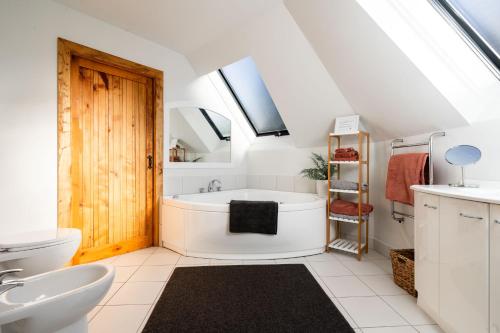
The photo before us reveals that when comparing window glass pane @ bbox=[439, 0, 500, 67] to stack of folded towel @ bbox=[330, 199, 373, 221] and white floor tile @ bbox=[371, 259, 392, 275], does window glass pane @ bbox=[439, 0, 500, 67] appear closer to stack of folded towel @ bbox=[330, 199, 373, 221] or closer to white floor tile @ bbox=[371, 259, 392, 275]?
stack of folded towel @ bbox=[330, 199, 373, 221]

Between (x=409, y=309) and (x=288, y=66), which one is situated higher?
(x=288, y=66)

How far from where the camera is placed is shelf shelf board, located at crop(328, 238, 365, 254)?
252 cm

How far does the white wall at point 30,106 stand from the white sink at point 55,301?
1110mm

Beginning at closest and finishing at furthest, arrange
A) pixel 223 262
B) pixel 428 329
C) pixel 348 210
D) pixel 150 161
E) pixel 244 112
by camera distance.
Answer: pixel 428 329 → pixel 223 262 → pixel 348 210 → pixel 150 161 → pixel 244 112

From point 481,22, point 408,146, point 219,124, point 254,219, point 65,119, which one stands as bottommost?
point 254,219

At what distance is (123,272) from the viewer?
2.17 m

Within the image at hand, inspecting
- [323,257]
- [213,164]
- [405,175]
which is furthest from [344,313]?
[213,164]

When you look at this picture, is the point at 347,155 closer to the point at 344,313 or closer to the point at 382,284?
the point at 382,284

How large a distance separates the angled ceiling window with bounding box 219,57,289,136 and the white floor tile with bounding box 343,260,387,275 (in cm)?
189

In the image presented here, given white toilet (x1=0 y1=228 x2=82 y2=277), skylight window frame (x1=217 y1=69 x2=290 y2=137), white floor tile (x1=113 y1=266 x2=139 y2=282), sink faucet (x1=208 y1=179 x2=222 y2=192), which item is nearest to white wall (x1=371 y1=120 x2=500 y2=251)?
skylight window frame (x1=217 y1=69 x2=290 y2=137)

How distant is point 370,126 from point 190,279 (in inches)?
93.1

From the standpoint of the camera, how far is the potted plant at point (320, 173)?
284 centimetres

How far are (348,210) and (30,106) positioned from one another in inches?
120

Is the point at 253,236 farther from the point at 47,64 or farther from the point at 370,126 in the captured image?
the point at 47,64
